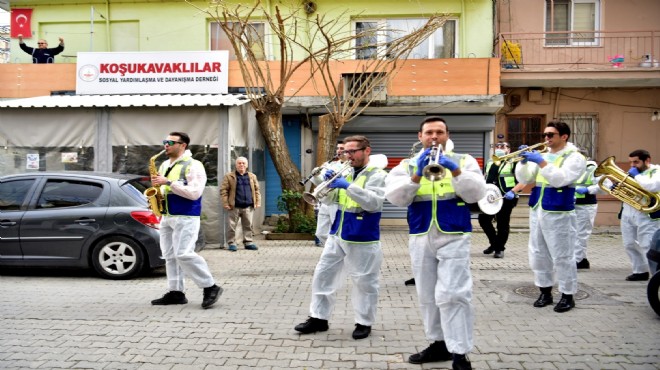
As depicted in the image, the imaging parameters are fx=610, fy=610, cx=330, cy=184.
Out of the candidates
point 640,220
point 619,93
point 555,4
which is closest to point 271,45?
point 555,4

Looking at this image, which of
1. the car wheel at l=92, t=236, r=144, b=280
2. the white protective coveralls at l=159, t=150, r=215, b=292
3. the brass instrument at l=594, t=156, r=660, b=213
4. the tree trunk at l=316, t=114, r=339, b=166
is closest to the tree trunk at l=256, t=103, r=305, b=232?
the tree trunk at l=316, t=114, r=339, b=166

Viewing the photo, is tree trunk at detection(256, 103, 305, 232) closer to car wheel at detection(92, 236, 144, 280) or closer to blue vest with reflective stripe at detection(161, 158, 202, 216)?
car wheel at detection(92, 236, 144, 280)

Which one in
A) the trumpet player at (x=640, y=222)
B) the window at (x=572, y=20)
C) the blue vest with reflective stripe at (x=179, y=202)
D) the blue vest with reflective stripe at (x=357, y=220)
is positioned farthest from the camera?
the window at (x=572, y=20)

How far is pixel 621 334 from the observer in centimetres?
575

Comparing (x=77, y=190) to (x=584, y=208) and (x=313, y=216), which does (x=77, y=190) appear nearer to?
(x=313, y=216)

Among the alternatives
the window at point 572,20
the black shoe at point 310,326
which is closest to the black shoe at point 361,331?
the black shoe at point 310,326

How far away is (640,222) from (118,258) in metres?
7.40

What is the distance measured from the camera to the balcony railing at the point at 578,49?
15.8 meters

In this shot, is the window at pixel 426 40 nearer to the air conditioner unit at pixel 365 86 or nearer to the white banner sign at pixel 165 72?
the air conditioner unit at pixel 365 86

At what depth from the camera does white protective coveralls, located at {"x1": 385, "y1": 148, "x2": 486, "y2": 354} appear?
4520 millimetres

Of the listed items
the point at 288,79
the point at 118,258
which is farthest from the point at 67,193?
the point at 288,79

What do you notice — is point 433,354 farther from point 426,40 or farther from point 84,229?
point 426,40

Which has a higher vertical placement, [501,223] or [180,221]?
[180,221]

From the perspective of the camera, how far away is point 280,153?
13875 mm
